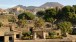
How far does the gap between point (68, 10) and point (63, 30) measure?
19358 millimetres

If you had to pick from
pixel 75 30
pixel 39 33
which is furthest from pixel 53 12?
pixel 39 33

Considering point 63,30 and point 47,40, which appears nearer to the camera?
point 47,40

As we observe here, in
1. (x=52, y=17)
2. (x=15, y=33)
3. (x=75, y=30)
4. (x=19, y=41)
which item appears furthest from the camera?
(x=52, y=17)

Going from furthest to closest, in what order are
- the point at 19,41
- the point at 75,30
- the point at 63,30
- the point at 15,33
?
the point at 75,30, the point at 63,30, the point at 15,33, the point at 19,41

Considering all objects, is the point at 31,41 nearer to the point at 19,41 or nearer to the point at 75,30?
the point at 19,41

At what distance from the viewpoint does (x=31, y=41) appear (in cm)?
2048

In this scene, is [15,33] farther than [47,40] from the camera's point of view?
Yes

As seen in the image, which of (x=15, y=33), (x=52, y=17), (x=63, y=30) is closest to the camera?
(x=15, y=33)

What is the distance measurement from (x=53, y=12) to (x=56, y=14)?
745 mm

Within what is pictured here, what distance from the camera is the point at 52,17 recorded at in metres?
45.6

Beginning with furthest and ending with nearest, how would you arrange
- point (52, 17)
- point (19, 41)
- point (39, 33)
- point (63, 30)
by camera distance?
1. point (52, 17)
2. point (63, 30)
3. point (39, 33)
4. point (19, 41)

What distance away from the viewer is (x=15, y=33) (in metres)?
22.0

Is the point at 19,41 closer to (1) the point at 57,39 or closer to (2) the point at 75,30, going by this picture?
(1) the point at 57,39

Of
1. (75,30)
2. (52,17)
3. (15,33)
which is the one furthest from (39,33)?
(52,17)
